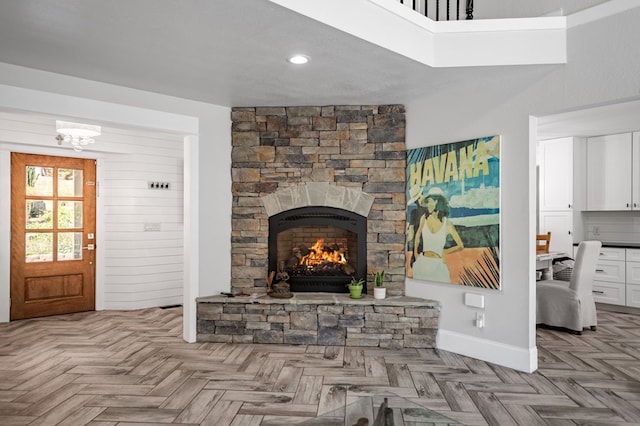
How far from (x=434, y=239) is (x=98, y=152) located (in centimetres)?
455

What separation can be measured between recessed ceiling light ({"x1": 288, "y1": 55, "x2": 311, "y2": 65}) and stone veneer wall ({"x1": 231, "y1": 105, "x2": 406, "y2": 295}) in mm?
1301

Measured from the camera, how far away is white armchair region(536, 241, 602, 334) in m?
4.75

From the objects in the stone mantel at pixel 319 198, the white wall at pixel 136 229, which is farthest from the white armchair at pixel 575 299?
the white wall at pixel 136 229

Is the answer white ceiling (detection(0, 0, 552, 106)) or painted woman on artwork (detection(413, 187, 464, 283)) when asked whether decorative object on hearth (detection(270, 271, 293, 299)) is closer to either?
painted woman on artwork (detection(413, 187, 464, 283))

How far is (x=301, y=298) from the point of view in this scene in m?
4.47

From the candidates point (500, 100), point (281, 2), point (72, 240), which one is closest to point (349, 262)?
point (500, 100)

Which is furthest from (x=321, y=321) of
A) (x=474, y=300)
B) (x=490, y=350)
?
(x=490, y=350)

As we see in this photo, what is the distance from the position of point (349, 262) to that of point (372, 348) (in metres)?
1.01

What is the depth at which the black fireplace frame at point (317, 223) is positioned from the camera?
4719mm

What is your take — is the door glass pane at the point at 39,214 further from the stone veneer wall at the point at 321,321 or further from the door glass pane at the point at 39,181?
the stone veneer wall at the point at 321,321

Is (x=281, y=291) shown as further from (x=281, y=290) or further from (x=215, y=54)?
(x=215, y=54)

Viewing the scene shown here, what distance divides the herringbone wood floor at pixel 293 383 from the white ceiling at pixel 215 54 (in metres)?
2.31

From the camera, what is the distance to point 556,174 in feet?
22.1

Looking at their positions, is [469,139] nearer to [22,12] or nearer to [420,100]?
[420,100]
